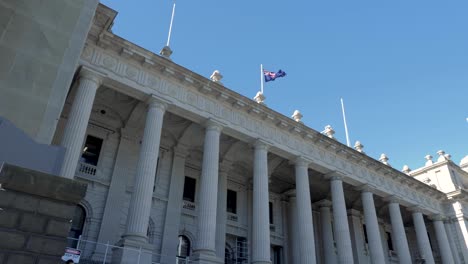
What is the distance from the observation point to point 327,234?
31.0 metres

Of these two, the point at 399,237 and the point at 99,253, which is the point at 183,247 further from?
the point at 399,237

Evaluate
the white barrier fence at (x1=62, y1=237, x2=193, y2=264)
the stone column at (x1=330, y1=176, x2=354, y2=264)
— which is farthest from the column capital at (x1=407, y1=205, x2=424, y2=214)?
the white barrier fence at (x1=62, y1=237, x2=193, y2=264)

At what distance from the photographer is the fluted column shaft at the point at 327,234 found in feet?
98.1

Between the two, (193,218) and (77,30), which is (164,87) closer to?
(193,218)

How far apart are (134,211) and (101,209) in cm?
499

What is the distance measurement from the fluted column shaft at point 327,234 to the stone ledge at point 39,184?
28074 mm

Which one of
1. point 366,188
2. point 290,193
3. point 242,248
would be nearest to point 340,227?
point 366,188

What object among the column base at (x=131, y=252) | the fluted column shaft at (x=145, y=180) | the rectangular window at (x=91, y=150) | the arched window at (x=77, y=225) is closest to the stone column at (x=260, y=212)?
the fluted column shaft at (x=145, y=180)

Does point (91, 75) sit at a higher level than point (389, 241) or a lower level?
higher

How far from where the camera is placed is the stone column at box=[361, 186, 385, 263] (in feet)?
83.8

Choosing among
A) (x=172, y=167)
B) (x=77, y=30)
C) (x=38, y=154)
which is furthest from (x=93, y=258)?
(x=38, y=154)

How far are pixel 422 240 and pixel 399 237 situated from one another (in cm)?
339

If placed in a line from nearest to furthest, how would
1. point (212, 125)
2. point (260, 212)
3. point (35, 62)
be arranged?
1. point (35, 62)
2. point (260, 212)
3. point (212, 125)

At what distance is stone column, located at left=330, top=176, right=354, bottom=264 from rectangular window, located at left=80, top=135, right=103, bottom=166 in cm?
1557
